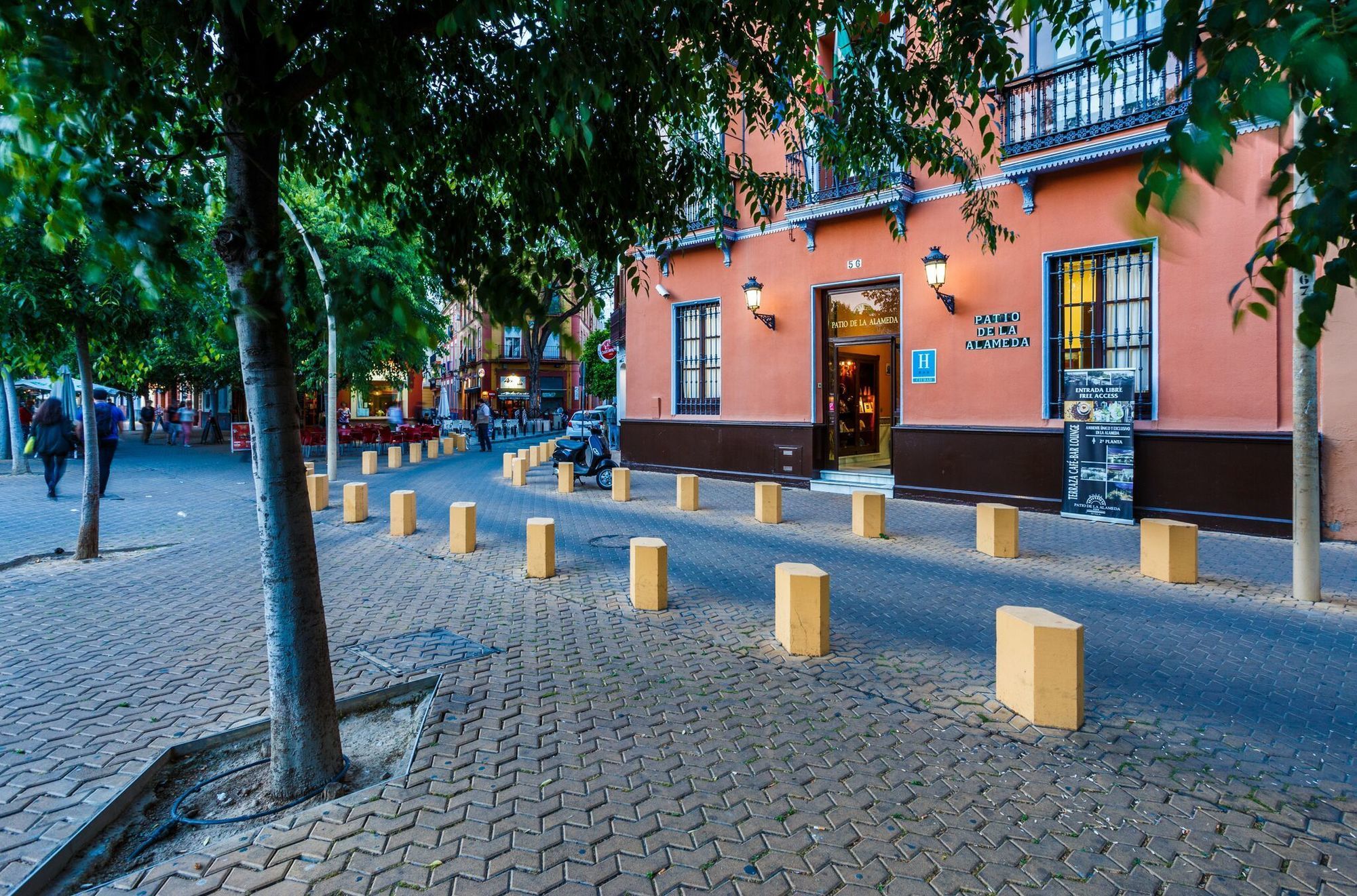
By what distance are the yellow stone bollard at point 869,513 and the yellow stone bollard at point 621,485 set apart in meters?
4.98

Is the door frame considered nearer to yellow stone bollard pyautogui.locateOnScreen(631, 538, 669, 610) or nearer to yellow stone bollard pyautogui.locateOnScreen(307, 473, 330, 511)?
yellow stone bollard pyautogui.locateOnScreen(631, 538, 669, 610)

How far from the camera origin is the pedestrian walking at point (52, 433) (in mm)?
12578

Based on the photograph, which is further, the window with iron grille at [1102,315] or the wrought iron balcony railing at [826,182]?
the wrought iron balcony railing at [826,182]

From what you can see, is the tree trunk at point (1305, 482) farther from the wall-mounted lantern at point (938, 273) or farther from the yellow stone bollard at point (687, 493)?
the yellow stone bollard at point (687, 493)

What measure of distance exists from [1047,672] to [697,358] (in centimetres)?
1390

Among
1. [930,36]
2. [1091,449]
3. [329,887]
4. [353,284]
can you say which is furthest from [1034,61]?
[329,887]

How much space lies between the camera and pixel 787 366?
15406 millimetres

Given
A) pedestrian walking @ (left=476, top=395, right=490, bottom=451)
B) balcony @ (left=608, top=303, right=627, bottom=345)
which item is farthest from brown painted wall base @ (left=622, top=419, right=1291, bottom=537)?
pedestrian walking @ (left=476, top=395, right=490, bottom=451)

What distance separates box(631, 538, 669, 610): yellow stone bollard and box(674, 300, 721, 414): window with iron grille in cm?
1057

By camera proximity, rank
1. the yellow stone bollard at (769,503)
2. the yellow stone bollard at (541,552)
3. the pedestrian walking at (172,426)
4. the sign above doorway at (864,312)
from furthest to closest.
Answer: the pedestrian walking at (172,426) → the sign above doorway at (864,312) → the yellow stone bollard at (769,503) → the yellow stone bollard at (541,552)

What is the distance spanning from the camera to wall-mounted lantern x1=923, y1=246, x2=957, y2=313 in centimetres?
1241

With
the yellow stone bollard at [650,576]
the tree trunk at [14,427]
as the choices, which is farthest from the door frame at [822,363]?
the tree trunk at [14,427]

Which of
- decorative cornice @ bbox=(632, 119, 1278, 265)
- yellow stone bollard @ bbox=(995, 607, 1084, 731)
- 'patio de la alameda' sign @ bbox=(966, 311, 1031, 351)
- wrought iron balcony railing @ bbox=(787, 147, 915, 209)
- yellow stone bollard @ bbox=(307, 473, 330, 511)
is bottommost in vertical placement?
yellow stone bollard @ bbox=(995, 607, 1084, 731)

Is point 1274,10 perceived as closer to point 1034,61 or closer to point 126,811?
point 126,811
